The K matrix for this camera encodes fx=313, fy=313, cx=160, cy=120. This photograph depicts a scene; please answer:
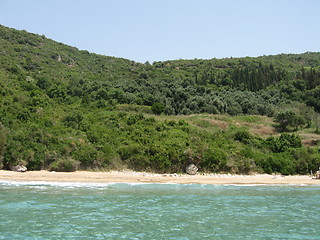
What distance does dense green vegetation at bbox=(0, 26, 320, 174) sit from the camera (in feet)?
89.6

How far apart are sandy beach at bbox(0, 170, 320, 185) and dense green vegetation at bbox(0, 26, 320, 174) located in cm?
123

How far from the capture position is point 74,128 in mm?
32000

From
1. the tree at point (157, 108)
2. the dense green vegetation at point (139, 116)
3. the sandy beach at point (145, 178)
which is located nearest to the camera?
the sandy beach at point (145, 178)

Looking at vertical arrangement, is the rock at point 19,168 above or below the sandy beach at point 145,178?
above

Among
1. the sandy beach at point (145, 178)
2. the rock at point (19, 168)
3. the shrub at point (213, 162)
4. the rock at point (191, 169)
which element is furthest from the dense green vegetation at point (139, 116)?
the sandy beach at point (145, 178)

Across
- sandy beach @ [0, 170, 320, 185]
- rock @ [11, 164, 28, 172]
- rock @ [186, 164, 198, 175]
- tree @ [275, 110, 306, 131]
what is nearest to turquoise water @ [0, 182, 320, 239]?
sandy beach @ [0, 170, 320, 185]

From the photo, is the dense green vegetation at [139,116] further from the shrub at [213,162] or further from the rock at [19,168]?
the rock at [19,168]

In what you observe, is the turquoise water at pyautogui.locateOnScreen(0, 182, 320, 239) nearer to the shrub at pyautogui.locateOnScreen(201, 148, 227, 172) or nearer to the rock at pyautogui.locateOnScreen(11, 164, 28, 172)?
the rock at pyautogui.locateOnScreen(11, 164, 28, 172)

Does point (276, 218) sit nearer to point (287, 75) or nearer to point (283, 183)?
point (283, 183)

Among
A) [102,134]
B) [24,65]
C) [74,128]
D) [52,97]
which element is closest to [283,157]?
[102,134]

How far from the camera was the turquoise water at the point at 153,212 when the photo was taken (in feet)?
35.7

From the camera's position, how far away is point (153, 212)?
45.7 feet

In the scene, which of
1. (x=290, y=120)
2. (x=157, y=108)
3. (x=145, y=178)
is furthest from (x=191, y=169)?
(x=290, y=120)

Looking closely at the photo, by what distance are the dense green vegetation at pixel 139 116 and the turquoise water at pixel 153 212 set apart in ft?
20.6
